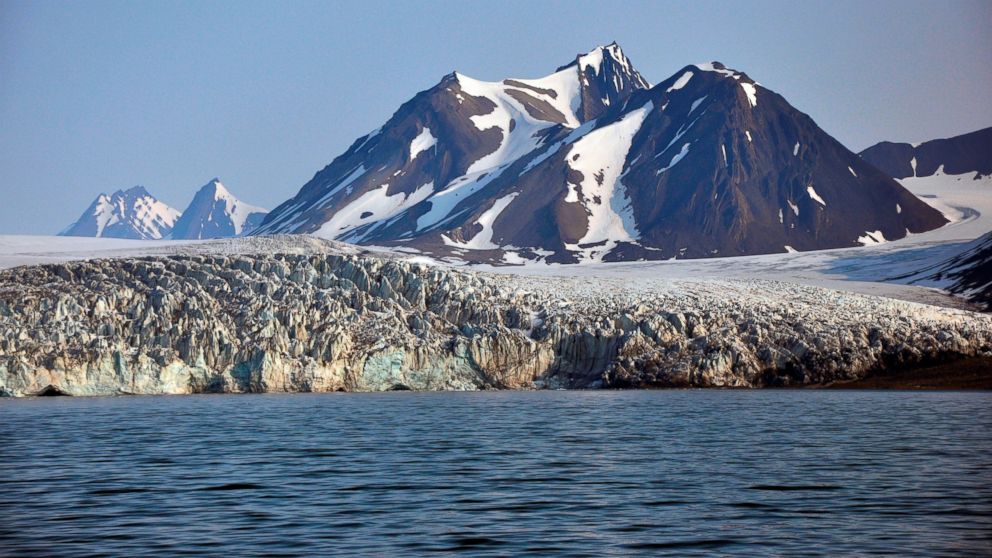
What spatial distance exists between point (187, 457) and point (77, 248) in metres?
108

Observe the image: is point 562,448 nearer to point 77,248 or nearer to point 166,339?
point 166,339

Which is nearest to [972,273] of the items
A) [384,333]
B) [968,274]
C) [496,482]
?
[968,274]

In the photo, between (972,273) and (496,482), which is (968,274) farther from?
(496,482)

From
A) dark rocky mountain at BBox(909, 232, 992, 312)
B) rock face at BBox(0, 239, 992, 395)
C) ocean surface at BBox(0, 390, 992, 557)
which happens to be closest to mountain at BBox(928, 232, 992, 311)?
dark rocky mountain at BBox(909, 232, 992, 312)

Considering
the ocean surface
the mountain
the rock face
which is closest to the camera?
the ocean surface

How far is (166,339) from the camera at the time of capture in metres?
79.4

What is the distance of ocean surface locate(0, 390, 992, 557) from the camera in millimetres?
24438

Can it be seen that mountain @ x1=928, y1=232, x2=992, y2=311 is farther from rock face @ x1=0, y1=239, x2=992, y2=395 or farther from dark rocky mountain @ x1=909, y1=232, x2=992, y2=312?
rock face @ x1=0, y1=239, x2=992, y2=395

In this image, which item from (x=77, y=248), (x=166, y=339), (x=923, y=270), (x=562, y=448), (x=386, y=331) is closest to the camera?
(x=562, y=448)

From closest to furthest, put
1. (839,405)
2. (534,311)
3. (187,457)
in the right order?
(187,457) → (839,405) → (534,311)

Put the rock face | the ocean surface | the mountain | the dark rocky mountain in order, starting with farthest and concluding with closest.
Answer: the dark rocky mountain
the mountain
the rock face
the ocean surface

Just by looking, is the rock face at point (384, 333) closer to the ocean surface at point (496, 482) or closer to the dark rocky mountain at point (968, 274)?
the ocean surface at point (496, 482)

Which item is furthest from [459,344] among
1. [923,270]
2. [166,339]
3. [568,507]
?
[923,270]

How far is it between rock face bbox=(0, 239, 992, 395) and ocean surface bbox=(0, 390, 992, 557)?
1827 centimetres
